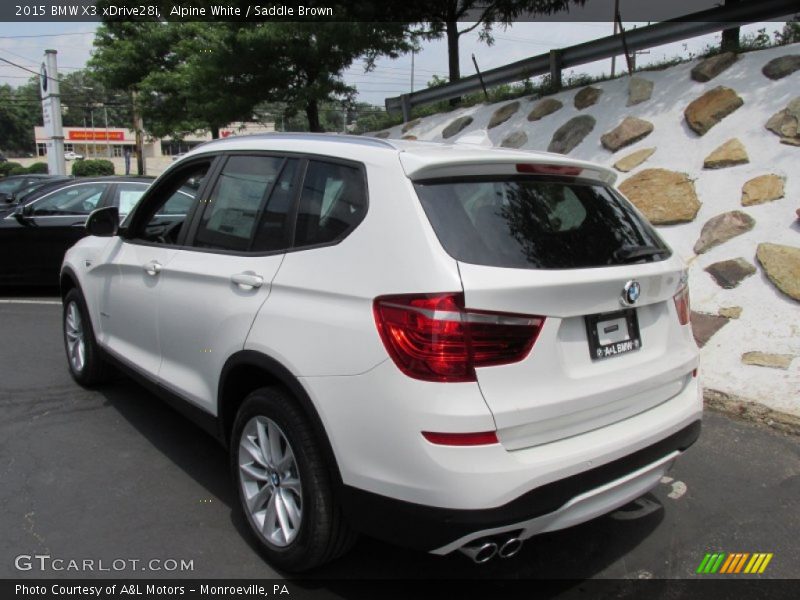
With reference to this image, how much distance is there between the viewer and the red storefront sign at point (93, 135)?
296ft

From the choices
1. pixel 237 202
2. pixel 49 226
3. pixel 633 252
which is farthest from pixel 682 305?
pixel 49 226

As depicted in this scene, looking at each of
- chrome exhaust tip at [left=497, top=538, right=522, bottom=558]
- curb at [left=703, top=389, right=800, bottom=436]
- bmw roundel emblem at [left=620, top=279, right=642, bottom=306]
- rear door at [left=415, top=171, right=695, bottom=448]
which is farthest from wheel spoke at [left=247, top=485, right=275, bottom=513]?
curb at [left=703, top=389, right=800, bottom=436]

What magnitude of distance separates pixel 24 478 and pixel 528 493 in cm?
280

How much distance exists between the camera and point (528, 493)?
220 centimetres

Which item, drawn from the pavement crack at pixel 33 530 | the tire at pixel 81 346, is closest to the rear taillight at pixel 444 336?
the pavement crack at pixel 33 530

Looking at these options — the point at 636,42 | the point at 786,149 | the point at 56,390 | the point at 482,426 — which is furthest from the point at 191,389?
the point at 636,42

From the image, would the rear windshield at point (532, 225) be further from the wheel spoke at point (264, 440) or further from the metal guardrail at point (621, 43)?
the metal guardrail at point (621, 43)

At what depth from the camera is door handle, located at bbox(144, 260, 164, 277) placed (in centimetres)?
355

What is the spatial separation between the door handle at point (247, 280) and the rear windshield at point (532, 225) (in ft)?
2.69

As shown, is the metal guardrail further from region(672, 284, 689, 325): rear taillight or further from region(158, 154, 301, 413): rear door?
region(158, 154, 301, 413): rear door

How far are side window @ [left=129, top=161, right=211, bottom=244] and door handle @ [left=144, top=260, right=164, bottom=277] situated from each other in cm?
15

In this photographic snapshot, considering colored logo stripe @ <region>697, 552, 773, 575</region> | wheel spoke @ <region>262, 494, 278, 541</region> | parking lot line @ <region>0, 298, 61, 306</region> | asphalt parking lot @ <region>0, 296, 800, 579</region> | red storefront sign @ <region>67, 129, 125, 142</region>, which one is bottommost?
colored logo stripe @ <region>697, 552, 773, 575</region>

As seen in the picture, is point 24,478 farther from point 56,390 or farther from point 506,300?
point 506,300

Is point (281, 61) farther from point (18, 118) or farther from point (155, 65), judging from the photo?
point (18, 118)
